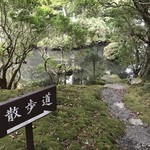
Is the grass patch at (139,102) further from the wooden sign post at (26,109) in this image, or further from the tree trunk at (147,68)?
the wooden sign post at (26,109)

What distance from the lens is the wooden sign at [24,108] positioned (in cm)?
484

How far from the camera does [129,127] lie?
1034 centimetres

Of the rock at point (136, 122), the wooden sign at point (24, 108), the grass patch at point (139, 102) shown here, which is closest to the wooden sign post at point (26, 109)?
the wooden sign at point (24, 108)

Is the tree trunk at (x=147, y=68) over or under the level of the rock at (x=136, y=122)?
over

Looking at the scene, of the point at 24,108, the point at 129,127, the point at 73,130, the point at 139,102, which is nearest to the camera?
the point at 24,108

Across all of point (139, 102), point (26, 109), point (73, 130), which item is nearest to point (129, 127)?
point (73, 130)

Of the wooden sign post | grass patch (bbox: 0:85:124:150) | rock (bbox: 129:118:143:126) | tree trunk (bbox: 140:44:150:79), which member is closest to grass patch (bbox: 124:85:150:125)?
rock (bbox: 129:118:143:126)

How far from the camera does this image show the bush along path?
883 centimetres

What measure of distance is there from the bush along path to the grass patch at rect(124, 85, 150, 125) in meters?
0.26

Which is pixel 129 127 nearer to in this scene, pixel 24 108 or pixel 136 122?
pixel 136 122

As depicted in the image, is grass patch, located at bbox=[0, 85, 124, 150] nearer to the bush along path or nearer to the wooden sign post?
the bush along path

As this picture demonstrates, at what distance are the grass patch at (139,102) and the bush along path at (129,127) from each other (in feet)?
0.87

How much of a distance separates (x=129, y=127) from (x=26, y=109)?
19.7 feet

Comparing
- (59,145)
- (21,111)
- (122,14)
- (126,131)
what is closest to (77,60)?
(122,14)
